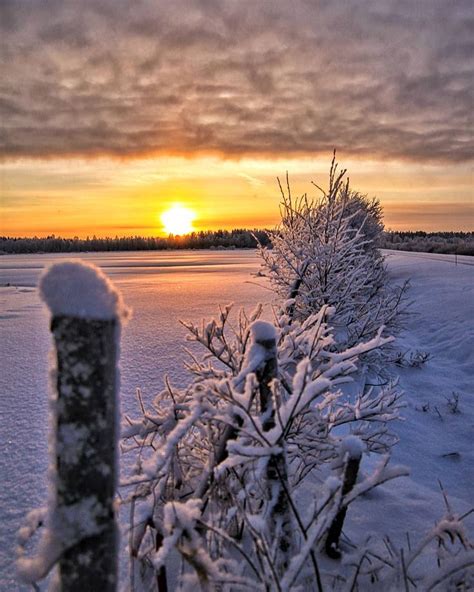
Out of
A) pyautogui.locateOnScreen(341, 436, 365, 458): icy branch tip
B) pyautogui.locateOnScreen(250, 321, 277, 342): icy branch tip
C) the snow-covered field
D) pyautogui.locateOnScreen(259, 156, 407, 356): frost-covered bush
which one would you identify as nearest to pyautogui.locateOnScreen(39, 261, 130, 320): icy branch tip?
pyautogui.locateOnScreen(250, 321, 277, 342): icy branch tip

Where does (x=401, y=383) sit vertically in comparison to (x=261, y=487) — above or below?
below

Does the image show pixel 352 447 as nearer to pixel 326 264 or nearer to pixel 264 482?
pixel 264 482

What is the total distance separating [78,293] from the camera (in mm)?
969

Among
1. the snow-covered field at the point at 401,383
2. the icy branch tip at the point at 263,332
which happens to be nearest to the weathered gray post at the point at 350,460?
the icy branch tip at the point at 263,332

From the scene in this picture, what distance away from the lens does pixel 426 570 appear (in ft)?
7.04

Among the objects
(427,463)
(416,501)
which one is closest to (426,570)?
(416,501)

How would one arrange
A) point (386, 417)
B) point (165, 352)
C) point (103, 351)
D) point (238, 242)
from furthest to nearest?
point (238, 242), point (165, 352), point (386, 417), point (103, 351)

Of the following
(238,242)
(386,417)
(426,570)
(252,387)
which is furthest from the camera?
(238,242)

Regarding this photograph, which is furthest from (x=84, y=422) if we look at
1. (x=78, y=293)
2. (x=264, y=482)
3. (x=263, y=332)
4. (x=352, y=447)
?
(x=264, y=482)

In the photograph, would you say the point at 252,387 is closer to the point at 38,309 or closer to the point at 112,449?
the point at 112,449

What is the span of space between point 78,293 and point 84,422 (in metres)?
0.32

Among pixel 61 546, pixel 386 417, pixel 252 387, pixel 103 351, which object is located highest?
pixel 103 351

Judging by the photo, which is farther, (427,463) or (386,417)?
(427,463)

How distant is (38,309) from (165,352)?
650 centimetres
